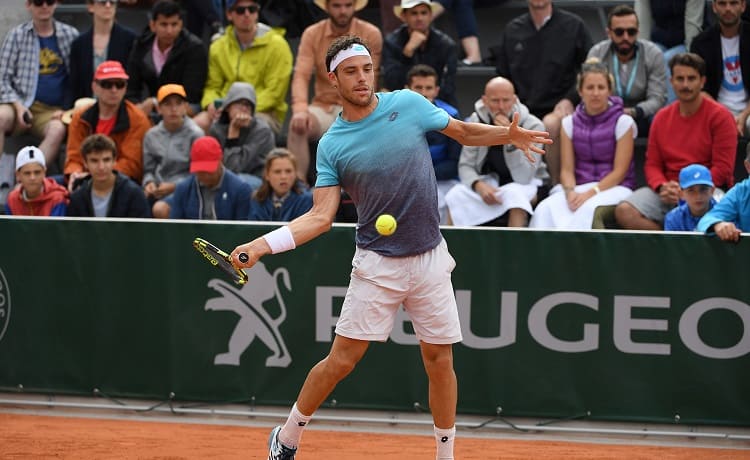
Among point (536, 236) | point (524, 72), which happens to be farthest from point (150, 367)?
point (524, 72)

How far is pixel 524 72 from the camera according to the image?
1003 centimetres

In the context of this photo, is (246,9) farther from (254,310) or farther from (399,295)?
(399,295)

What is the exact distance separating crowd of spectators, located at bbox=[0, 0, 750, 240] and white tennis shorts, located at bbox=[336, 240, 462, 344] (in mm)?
2305

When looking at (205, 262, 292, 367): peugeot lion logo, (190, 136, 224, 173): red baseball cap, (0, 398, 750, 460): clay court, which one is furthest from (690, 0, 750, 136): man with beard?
(205, 262, 292, 367): peugeot lion logo

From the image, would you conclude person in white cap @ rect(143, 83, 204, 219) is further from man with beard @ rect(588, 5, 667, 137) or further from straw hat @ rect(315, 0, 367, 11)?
man with beard @ rect(588, 5, 667, 137)

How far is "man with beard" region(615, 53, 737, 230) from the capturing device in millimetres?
8680

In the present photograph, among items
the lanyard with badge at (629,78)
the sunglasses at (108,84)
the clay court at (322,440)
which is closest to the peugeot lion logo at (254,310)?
the clay court at (322,440)

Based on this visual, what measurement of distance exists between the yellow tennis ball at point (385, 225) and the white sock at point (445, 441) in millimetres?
1150

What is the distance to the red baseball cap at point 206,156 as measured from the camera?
8703 millimetres

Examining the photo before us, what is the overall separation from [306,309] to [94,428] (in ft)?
5.27

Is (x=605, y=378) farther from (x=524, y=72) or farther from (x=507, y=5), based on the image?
(x=507, y=5)

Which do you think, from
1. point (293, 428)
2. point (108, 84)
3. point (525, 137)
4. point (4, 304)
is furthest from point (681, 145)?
point (4, 304)

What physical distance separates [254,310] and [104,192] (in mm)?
1980

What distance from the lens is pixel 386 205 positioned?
18.6ft
